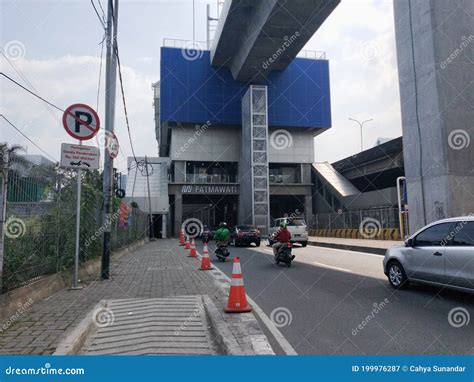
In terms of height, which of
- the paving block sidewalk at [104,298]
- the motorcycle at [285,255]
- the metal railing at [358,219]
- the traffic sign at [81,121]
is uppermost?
the traffic sign at [81,121]

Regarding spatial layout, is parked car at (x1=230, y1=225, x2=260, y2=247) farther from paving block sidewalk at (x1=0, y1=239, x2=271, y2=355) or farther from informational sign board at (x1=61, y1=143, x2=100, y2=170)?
informational sign board at (x1=61, y1=143, x2=100, y2=170)

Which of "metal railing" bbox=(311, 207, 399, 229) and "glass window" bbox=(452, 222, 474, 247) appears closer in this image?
"glass window" bbox=(452, 222, 474, 247)

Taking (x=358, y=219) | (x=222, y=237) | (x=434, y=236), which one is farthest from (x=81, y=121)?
(x=358, y=219)

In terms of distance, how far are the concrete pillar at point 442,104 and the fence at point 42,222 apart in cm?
1088

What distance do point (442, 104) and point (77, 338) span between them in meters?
13.2

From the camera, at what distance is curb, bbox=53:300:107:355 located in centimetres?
434

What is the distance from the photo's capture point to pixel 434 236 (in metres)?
7.42

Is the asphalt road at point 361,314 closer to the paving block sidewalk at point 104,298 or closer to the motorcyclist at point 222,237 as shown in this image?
the paving block sidewalk at point 104,298

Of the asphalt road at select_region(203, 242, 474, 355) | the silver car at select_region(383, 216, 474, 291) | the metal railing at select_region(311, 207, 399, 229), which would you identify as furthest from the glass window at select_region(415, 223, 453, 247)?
the metal railing at select_region(311, 207, 399, 229)

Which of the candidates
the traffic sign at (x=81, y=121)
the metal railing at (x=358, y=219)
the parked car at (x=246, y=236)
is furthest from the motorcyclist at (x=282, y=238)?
the metal railing at (x=358, y=219)

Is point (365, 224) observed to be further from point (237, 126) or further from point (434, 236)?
point (434, 236)

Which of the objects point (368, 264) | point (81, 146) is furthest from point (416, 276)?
point (81, 146)

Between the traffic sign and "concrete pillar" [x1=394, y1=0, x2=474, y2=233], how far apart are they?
1105cm

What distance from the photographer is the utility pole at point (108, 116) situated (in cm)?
1010
